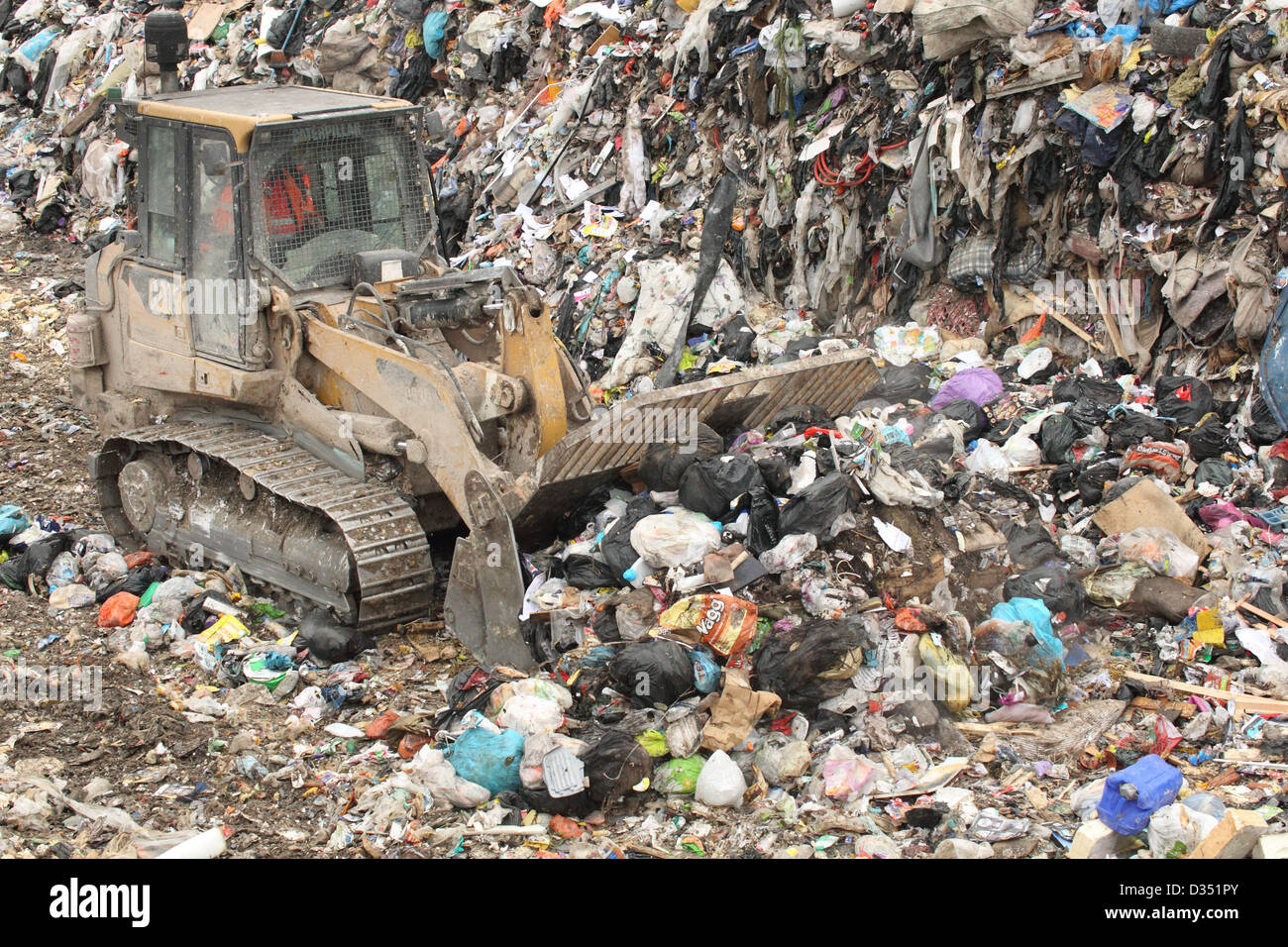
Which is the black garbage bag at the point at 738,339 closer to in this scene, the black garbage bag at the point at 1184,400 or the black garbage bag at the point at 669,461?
the black garbage bag at the point at 1184,400

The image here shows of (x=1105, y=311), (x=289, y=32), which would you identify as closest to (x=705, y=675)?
(x=1105, y=311)

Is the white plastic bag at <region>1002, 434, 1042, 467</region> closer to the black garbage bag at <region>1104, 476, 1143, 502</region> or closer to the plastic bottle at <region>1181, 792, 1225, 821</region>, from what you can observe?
the black garbage bag at <region>1104, 476, 1143, 502</region>

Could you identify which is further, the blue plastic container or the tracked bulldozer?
the tracked bulldozer

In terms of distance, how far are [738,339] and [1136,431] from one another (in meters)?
3.19

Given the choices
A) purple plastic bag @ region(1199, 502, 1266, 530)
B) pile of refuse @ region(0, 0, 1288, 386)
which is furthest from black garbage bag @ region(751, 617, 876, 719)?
pile of refuse @ region(0, 0, 1288, 386)

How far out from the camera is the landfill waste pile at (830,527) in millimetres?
4645

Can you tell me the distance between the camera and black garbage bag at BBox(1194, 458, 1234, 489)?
268 inches

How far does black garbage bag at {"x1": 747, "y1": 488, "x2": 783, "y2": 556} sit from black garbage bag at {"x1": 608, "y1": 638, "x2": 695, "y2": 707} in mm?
768

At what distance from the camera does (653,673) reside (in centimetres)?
501

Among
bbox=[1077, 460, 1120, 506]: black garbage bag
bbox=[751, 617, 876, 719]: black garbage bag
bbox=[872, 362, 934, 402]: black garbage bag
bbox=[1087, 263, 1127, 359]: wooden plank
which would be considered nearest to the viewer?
bbox=[751, 617, 876, 719]: black garbage bag

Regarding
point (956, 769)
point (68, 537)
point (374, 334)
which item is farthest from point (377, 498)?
point (956, 769)

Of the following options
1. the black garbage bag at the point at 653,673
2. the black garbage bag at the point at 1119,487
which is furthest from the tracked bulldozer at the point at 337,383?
the black garbage bag at the point at 1119,487

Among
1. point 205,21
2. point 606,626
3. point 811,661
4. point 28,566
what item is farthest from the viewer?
point 205,21

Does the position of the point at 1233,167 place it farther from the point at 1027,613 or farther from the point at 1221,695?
the point at 1221,695
